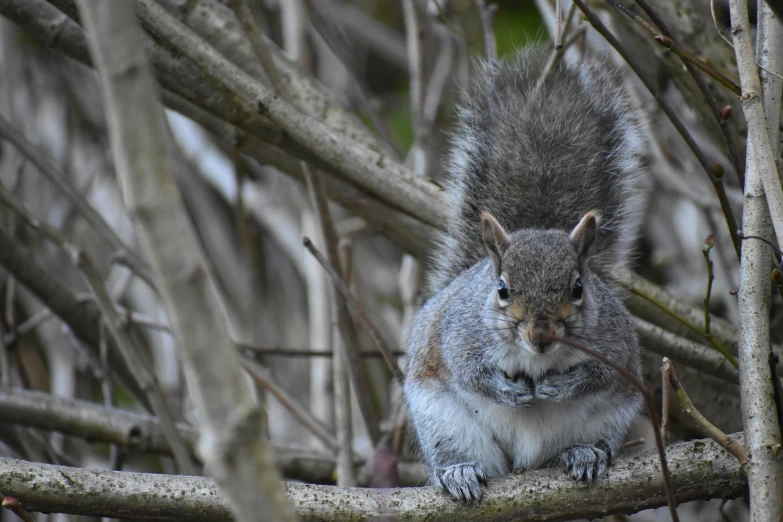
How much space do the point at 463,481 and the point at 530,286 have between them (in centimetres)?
47

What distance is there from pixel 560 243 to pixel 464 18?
3091 mm

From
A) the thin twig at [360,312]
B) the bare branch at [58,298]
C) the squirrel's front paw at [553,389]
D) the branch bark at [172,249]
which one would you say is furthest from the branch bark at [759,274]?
the bare branch at [58,298]

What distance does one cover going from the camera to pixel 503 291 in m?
2.05

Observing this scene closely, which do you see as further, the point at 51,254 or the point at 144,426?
the point at 51,254

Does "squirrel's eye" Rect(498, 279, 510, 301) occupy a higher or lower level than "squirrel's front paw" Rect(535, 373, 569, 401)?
higher

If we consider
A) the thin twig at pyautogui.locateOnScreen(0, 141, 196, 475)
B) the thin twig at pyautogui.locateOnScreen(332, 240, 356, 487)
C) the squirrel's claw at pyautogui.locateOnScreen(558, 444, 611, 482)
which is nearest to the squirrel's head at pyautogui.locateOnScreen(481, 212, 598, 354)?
the squirrel's claw at pyautogui.locateOnScreen(558, 444, 611, 482)

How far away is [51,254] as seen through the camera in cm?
395

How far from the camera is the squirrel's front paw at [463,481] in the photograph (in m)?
1.87

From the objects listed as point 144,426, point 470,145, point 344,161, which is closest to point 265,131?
point 344,161

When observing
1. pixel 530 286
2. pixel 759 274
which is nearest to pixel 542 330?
pixel 530 286

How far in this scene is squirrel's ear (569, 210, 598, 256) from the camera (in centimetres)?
207

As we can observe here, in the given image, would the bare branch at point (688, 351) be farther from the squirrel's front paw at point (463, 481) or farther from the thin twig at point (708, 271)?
the squirrel's front paw at point (463, 481)

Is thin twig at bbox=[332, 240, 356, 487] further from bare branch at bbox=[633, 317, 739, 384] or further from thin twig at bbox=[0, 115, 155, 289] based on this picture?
bare branch at bbox=[633, 317, 739, 384]

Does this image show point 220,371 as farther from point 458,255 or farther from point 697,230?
point 697,230
